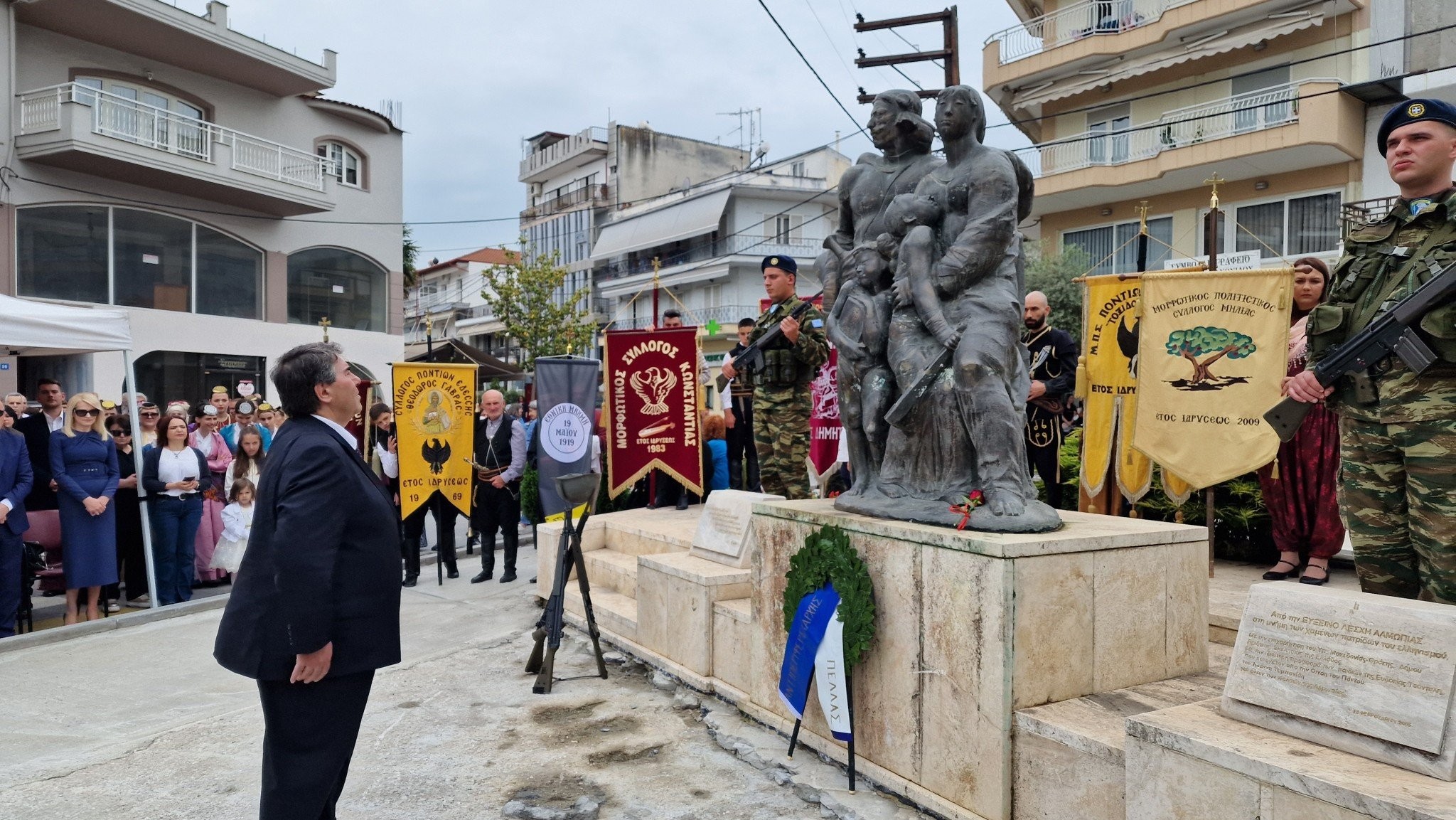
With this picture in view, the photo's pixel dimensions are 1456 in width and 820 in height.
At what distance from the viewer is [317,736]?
2.98 meters

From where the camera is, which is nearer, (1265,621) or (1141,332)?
(1265,621)

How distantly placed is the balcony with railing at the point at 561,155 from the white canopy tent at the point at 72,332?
40347 millimetres

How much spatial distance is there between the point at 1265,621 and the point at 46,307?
26.4ft

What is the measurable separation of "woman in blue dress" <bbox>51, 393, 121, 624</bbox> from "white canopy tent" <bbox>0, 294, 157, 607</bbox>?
321 mm

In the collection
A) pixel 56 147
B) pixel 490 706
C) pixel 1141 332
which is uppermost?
pixel 56 147

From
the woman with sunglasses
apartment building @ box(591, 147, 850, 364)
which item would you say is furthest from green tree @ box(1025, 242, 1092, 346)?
the woman with sunglasses

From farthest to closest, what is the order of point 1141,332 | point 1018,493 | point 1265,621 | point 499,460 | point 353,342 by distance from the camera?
point 353,342 → point 499,460 → point 1141,332 → point 1018,493 → point 1265,621

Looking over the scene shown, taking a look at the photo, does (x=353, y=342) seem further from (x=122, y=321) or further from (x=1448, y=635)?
(x=1448, y=635)

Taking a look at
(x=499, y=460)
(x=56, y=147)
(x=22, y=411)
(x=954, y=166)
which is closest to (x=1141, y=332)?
(x=954, y=166)

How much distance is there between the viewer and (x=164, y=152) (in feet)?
59.9

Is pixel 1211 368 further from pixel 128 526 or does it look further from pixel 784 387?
pixel 128 526

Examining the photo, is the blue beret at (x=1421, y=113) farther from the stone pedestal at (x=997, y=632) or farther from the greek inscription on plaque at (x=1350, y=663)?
the stone pedestal at (x=997, y=632)

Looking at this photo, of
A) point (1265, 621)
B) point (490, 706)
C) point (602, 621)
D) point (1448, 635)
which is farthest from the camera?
point (602, 621)

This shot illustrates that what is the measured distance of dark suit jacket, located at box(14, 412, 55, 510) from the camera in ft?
25.1
